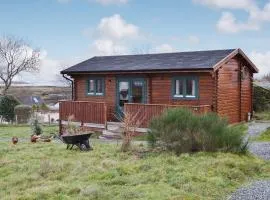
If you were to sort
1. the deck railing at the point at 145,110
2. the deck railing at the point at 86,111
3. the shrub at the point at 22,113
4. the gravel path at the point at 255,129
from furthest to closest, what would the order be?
1. the shrub at the point at 22,113
2. the deck railing at the point at 86,111
3. the deck railing at the point at 145,110
4. the gravel path at the point at 255,129

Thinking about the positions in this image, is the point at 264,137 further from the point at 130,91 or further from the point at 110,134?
the point at 130,91

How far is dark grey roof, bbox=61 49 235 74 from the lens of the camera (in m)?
18.5

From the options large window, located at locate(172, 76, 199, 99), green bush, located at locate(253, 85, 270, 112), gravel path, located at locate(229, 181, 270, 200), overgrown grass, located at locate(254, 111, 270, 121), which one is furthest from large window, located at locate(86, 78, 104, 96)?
gravel path, located at locate(229, 181, 270, 200)

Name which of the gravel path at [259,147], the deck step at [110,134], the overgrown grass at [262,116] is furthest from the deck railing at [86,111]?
the overgrown grass at [262,116]

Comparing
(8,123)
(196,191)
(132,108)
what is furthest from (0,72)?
(196,191)

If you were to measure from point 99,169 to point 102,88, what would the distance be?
40.0 feet

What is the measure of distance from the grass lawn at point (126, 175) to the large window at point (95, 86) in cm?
975

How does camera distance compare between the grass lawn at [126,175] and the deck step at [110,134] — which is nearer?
the grass lawn at [126,175]

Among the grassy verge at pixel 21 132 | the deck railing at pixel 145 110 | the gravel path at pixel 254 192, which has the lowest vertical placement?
the gravel path at pixel 254 192

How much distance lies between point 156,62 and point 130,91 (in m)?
1.89

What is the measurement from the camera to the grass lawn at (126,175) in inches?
314

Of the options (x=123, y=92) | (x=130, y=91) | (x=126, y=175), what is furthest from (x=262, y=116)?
(x=126, y=175)

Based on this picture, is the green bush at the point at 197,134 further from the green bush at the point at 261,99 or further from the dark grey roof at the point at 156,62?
the green bush at the point at 261,99

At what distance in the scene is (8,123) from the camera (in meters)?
31.2
